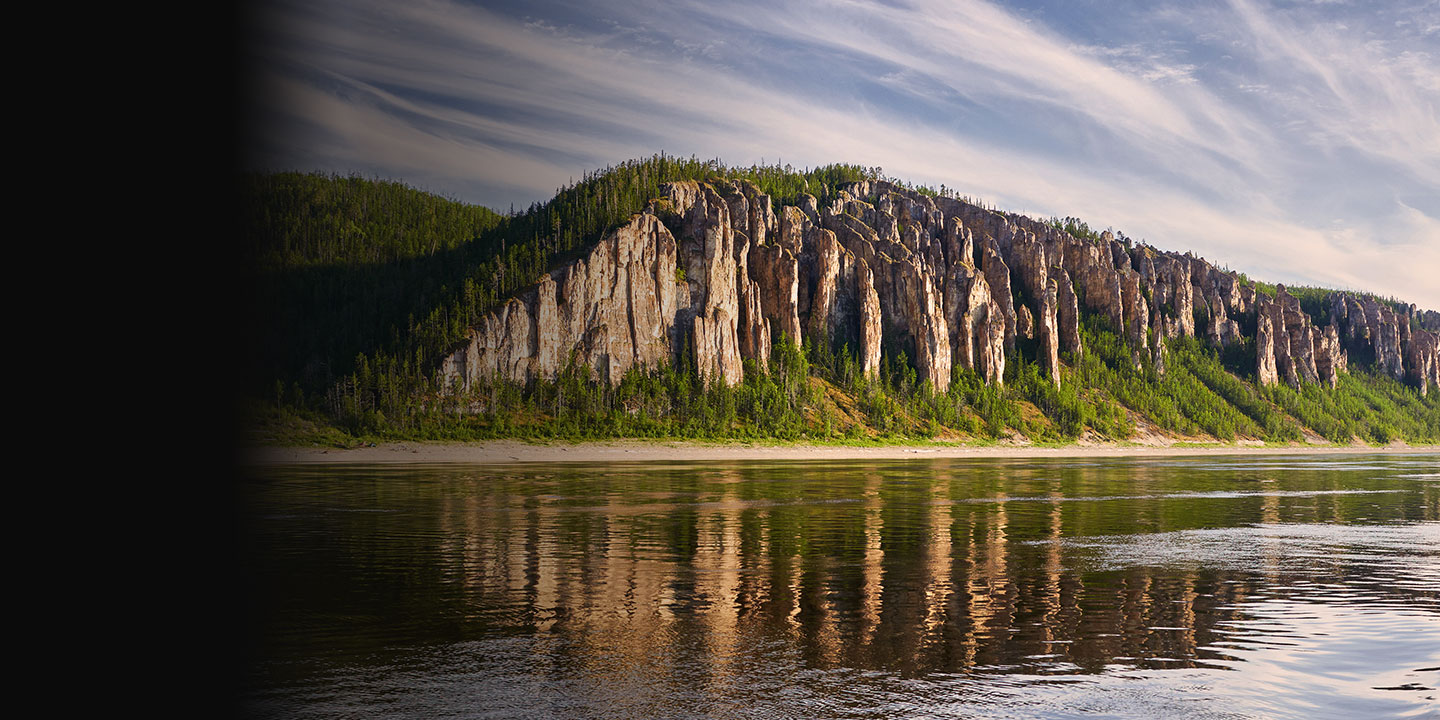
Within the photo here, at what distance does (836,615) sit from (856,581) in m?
4.48

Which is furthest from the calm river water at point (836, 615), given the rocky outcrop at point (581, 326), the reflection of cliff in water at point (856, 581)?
the rocky outcrop at point (581, 326)

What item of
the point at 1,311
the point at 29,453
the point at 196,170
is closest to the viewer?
the point at 1,311

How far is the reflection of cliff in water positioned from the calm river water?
4.4 inches

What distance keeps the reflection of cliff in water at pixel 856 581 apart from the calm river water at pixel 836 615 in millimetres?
111

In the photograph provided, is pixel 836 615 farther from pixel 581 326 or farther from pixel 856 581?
pixel 581 326

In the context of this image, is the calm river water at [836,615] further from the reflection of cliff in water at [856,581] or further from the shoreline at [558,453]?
the shoreline at [558,453]

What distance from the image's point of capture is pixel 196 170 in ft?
95.0

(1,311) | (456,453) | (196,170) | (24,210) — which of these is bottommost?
(456,453)

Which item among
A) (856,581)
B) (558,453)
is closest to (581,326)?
(558,453)

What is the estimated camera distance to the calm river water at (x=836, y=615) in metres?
12.5

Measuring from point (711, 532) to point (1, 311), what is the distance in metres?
22.9

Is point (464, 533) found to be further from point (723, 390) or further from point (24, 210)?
point (723, 390)

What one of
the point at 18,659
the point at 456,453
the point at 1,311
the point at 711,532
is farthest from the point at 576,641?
the point at 456,453

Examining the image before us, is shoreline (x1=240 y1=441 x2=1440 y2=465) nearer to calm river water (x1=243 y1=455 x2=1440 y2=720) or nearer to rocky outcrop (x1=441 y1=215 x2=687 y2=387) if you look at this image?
rocky outcrop (x1=441 y1=215 x2=687 y2=387)
